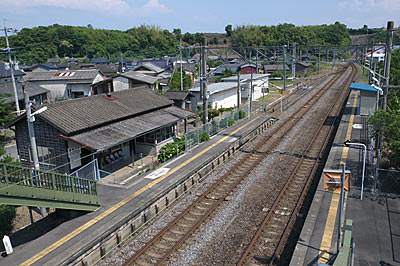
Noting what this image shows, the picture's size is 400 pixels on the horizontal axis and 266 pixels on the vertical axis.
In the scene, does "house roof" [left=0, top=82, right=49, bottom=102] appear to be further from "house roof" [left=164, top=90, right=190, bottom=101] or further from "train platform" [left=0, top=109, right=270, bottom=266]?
"train platform" [left=0, top=109, right=270, bottom=266]

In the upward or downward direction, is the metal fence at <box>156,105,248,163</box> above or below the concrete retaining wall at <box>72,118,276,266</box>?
above

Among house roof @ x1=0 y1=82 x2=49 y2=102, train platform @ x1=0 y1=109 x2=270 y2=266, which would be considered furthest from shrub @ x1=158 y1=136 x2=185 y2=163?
house roof @ x1=0 y1=82 x2=49 y2=102

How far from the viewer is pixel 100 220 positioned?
11.6 m

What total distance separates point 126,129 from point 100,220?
7.28m

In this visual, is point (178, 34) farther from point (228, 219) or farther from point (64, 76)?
point (228, 219)

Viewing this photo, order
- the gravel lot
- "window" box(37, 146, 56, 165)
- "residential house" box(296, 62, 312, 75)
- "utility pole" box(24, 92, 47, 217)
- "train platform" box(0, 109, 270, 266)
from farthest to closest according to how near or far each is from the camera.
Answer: "residential house" box(296, 62, 312, 75) → "window" box(37, 146, 56, 165) → "utility pole" box(24, 92, 47, 217) → the gravel lot → "train platform" box(0, 109, 270, 266)

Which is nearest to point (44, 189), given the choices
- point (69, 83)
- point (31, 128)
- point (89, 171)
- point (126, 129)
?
point (31, 128)

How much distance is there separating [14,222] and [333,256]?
1347 centimetres

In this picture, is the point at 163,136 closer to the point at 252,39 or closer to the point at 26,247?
the point at 26,247

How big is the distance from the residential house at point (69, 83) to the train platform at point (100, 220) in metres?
28.2

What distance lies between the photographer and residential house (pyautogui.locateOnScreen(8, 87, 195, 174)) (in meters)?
15.9

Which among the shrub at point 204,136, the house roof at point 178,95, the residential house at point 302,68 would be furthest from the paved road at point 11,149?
the residential house at point 302,68

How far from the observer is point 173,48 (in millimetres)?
133250

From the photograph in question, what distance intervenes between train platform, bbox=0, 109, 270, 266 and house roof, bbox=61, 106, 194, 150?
216cm
